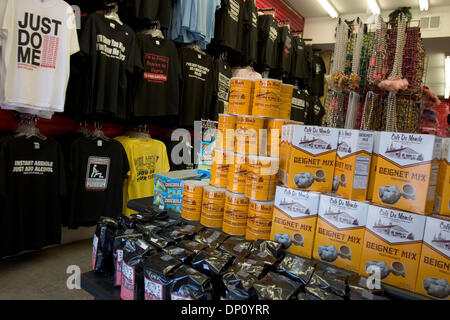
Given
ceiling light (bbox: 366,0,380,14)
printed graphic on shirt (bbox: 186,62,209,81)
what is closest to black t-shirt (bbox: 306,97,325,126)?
ceiling light (bbox: 366,0,380,14)

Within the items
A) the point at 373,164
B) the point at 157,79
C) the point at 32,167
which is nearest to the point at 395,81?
the point at 373,164

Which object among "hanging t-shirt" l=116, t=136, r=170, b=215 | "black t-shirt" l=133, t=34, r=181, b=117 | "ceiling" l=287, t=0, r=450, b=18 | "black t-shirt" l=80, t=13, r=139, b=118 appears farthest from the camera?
"ceiling" l=287, t=0, r=450, b=18

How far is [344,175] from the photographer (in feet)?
4.32

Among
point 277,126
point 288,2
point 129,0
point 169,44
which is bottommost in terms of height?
point 277,126

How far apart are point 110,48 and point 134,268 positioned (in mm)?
2305

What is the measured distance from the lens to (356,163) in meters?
1.29

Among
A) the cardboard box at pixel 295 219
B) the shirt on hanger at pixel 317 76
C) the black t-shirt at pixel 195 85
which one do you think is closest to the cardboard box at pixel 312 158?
the cardboard box at pixel 295 219

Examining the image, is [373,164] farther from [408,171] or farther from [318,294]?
[318,294]

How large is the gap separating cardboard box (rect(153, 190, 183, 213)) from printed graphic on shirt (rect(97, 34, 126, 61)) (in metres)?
1.62

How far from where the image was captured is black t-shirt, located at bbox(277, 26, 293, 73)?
4.98 metres

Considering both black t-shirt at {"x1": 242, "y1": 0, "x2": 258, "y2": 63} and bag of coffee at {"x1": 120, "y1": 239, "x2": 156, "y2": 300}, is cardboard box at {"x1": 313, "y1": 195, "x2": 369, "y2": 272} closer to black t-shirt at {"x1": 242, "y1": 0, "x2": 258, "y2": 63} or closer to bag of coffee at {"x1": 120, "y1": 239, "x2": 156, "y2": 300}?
bag of coffee at {"x1": 120, "y1": 239, "x2": 156, "y2": 300}
